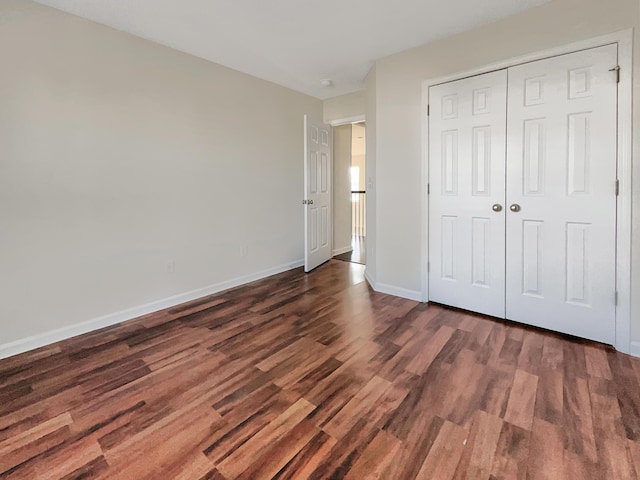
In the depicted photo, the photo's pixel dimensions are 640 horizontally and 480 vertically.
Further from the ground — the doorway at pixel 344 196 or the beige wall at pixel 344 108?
the beige wall at pixel 344 108

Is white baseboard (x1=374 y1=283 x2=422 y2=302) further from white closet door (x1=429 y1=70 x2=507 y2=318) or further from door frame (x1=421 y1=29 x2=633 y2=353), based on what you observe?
door frame (x1=421 y1=29 x2=633 y2=353)

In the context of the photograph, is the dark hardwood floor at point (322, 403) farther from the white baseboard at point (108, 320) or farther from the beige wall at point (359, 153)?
the beige wall at point (359, 153)

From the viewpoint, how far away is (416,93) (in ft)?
10.1

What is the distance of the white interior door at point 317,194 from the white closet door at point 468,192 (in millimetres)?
1762

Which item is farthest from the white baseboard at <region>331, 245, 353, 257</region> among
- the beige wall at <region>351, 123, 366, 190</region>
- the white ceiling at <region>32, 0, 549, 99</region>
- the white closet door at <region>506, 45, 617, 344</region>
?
the white closet door at <region>506, 45, 617, 344</region>

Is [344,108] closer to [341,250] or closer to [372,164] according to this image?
[372,164]

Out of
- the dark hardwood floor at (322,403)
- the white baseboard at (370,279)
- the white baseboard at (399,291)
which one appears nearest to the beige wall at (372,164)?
the white baseboard at (370,279)

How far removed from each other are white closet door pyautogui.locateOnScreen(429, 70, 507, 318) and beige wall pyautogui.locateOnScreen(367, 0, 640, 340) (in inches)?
6.1

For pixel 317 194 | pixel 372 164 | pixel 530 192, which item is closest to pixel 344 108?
pixel 317 194

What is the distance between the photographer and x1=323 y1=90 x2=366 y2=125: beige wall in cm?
445

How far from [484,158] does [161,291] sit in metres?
3.28

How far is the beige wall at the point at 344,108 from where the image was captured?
4.45 meters

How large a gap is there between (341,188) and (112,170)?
11.7ft

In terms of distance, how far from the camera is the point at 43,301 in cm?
243
